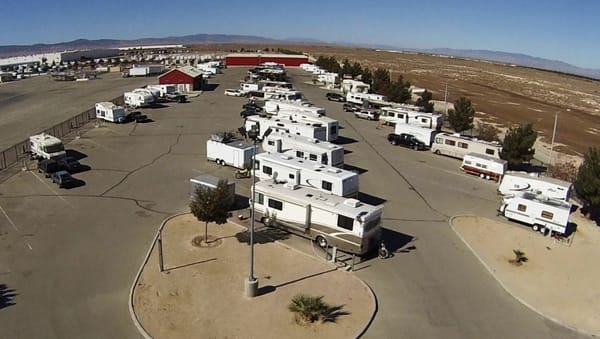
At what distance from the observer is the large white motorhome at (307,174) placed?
25203 mm

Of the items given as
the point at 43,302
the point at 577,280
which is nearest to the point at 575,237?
the point at 577,280

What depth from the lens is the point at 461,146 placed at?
39.7 meters

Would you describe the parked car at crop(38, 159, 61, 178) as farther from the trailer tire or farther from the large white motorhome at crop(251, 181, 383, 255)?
the trailer tire

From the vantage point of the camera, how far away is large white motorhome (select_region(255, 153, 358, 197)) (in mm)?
25203

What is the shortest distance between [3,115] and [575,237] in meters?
61.0

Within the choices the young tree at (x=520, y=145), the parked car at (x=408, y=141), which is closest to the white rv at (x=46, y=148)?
the parked car at (x=408, y=141)

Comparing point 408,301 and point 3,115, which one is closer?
point 408,301

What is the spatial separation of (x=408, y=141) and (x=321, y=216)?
941 inches

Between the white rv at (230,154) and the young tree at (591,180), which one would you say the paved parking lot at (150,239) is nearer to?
the white rv at (230,154)

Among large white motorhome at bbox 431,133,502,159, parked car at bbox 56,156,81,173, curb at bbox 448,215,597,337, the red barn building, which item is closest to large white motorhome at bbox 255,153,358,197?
curb at bbox 448,215,597,337

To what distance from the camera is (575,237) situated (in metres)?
25.5

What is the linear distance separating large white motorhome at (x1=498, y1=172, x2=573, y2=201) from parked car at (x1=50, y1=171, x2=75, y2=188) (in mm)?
29229

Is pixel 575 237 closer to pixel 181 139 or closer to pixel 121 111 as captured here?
pixel 181 139

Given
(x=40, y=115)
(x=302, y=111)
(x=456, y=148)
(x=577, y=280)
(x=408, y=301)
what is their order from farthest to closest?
(x=40, y=115)
(x=302, y=111)
(x=456, y=148)
(x=577, y=280)
(x=408, y=301)
